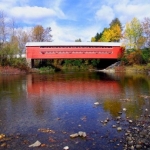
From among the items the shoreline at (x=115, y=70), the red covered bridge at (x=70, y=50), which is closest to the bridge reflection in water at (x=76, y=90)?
the shoreline at (x=115, y=70)

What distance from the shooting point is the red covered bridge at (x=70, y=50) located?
1499 inches

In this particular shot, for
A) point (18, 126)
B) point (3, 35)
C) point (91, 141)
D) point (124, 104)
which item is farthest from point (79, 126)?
point (3, 35)

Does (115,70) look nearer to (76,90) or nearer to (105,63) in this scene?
(105,63)

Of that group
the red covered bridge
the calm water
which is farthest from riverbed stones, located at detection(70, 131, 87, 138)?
the red covered bridge

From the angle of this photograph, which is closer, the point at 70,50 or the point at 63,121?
the point at 63,121

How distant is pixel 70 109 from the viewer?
1001 cm

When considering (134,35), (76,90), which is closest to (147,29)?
(134,35)

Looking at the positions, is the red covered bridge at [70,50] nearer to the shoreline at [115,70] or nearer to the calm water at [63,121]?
the shoreline at [115,70]

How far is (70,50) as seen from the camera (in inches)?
1519

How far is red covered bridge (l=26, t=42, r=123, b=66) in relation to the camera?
1499 inches

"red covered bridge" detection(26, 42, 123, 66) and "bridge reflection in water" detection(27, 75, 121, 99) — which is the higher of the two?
"red covered bridge" detection(26, 42, 123, 66)

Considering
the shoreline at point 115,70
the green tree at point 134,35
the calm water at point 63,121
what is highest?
the green tree at point 134,35

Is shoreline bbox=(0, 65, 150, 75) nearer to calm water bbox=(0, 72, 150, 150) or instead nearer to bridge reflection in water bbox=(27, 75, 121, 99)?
bridge reflection in water bbox=(27, 75, 121, 99)

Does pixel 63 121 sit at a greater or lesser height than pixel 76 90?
lesser
